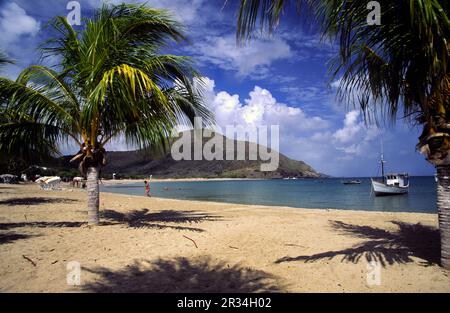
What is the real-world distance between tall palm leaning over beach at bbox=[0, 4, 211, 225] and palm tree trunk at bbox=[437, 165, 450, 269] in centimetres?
503

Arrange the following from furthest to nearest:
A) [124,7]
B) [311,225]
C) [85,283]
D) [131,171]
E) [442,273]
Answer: [131,171] < [311,225] < [124,7] < [442,273] < [85,283]

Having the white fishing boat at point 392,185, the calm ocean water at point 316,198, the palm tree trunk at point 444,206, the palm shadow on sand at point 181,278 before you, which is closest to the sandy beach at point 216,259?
the palm shadow on sand at point 181,278

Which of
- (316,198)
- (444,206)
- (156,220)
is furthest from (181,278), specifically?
(316,198)

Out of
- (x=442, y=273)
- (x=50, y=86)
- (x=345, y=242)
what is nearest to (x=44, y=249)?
(x=50, y=86)

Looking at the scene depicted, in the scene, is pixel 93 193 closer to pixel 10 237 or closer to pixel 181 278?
pixel 10 237

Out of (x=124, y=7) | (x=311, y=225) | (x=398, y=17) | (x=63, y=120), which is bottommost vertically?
(x=311, y=225)

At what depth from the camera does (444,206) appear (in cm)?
393

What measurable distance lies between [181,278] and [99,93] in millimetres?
4100

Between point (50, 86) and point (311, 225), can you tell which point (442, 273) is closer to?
point (311, 225)

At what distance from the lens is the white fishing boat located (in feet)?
109

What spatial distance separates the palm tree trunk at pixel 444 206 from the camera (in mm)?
3861

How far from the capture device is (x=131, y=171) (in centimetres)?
14338

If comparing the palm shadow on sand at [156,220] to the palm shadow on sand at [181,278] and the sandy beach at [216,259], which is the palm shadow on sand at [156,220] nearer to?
the sandy beach at [216,259]
